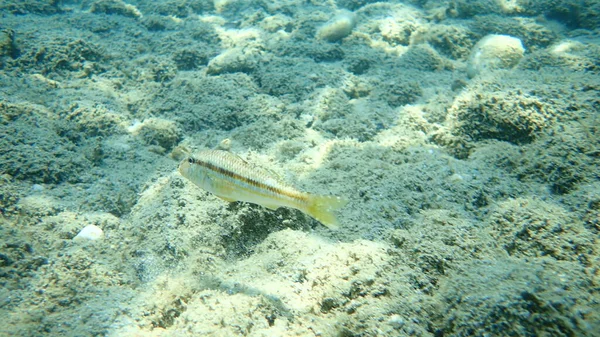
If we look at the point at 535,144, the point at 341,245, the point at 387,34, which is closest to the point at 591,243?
the point at 535,144

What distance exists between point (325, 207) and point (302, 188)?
1175 millimetres

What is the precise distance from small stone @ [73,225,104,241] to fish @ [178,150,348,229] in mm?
1473

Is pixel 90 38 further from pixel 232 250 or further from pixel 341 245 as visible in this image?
pixel 341 245

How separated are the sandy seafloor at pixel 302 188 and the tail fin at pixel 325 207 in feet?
1.43

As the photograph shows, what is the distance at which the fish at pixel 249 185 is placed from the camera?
221 centimetres

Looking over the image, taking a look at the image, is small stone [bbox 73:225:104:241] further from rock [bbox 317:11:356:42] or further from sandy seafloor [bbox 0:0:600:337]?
rock [bbox 317:11:356:42]

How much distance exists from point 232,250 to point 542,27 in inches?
330

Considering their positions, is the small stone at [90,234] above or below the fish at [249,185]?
below

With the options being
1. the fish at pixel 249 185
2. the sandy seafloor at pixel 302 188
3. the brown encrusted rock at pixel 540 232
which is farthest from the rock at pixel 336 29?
the fish at pixel 249 185

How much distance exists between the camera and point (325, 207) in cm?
221

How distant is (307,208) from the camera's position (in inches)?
88.4

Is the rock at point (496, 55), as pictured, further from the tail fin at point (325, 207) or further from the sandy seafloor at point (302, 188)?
the tail fin at point (325, 207)

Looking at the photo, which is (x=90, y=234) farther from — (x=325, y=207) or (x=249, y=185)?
(x=325, y=207)

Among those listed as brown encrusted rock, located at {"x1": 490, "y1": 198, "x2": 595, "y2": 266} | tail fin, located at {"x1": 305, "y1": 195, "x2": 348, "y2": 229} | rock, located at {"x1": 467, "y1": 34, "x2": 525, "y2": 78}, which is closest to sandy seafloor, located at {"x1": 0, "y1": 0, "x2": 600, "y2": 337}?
brown encrusted rock, located at {"x1": 490, "y1": 198, "x2": 595, "y2": 266}
